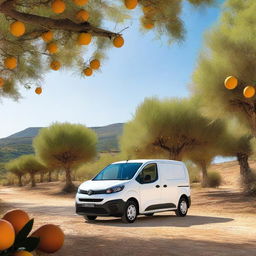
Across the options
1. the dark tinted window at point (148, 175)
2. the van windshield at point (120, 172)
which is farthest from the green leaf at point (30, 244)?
the dark tinted window at point (148, 175)

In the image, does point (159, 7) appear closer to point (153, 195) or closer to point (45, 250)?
point (45, 250)

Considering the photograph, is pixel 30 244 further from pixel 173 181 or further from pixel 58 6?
pixel 173 181

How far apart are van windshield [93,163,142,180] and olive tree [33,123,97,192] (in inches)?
948

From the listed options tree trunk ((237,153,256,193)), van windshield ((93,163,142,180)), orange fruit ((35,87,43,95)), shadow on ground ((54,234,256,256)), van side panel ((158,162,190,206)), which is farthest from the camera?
tree trunk ((237,153,256,193))

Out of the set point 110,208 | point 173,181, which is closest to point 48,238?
point 110,208

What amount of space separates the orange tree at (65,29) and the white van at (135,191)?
4044 millimetres

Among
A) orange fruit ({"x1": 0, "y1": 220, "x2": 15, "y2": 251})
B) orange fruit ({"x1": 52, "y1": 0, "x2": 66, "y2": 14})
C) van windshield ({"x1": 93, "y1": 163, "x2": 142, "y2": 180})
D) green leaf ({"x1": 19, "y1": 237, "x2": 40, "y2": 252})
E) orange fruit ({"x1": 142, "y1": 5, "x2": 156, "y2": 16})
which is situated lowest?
green leaf ({"x1": 19, "y1": 237, "x2": 40, "y2": 252})

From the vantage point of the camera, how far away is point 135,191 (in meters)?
13.4

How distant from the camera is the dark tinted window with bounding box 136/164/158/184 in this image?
13930 mm

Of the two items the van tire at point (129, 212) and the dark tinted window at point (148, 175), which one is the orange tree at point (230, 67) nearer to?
the dark tinted window at point (148, 175)

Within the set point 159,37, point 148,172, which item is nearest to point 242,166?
point 148,172

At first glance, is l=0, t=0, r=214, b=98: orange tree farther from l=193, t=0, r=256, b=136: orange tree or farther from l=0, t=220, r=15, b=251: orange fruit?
l=193, t=0, r=256, b=136: orange tree

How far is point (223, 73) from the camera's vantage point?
739 inches

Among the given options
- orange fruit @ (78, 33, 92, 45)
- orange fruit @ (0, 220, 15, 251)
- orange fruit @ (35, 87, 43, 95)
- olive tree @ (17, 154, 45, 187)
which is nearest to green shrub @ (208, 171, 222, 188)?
olive tree @ (17, 154, 45, 187)
